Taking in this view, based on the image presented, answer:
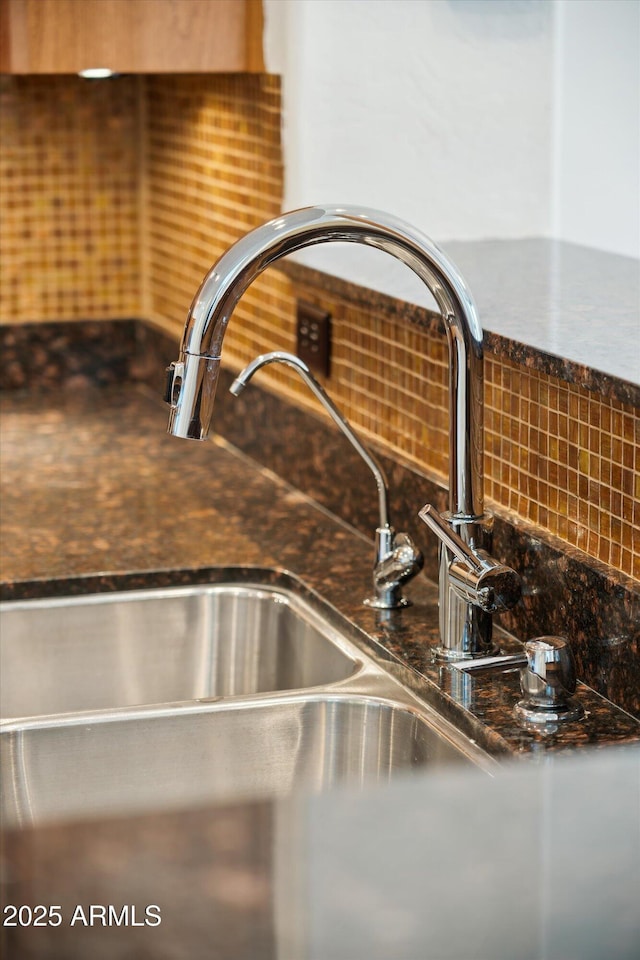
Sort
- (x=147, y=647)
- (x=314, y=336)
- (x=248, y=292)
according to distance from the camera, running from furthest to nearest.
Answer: (x=248, y=292) → (x=314, y=336) → (x=147, y=647)

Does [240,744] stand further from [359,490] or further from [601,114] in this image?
[601,114]

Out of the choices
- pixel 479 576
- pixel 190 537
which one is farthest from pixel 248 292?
pixel 479 576

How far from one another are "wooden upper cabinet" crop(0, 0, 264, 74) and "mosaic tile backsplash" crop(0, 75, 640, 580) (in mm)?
78

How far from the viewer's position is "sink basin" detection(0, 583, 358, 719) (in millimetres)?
1506

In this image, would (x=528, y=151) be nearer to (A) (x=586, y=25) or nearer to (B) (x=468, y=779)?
(A) (x=586, y=25)

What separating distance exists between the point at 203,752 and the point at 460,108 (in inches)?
35.2

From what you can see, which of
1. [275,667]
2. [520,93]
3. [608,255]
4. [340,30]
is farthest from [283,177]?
[275,667]

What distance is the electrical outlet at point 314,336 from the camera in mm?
1753

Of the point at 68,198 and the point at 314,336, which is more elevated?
the point at 68,198

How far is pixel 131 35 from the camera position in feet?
5.92

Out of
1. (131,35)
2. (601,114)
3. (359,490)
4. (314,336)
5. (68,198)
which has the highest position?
(131,35)

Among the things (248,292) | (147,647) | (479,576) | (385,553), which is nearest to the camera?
(479,576)

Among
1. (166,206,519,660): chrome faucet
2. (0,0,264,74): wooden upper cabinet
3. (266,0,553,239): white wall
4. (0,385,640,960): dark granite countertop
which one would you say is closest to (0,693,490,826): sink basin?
(166,206,519,660): chrome faucet

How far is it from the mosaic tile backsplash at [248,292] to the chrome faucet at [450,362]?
4.1 inches
